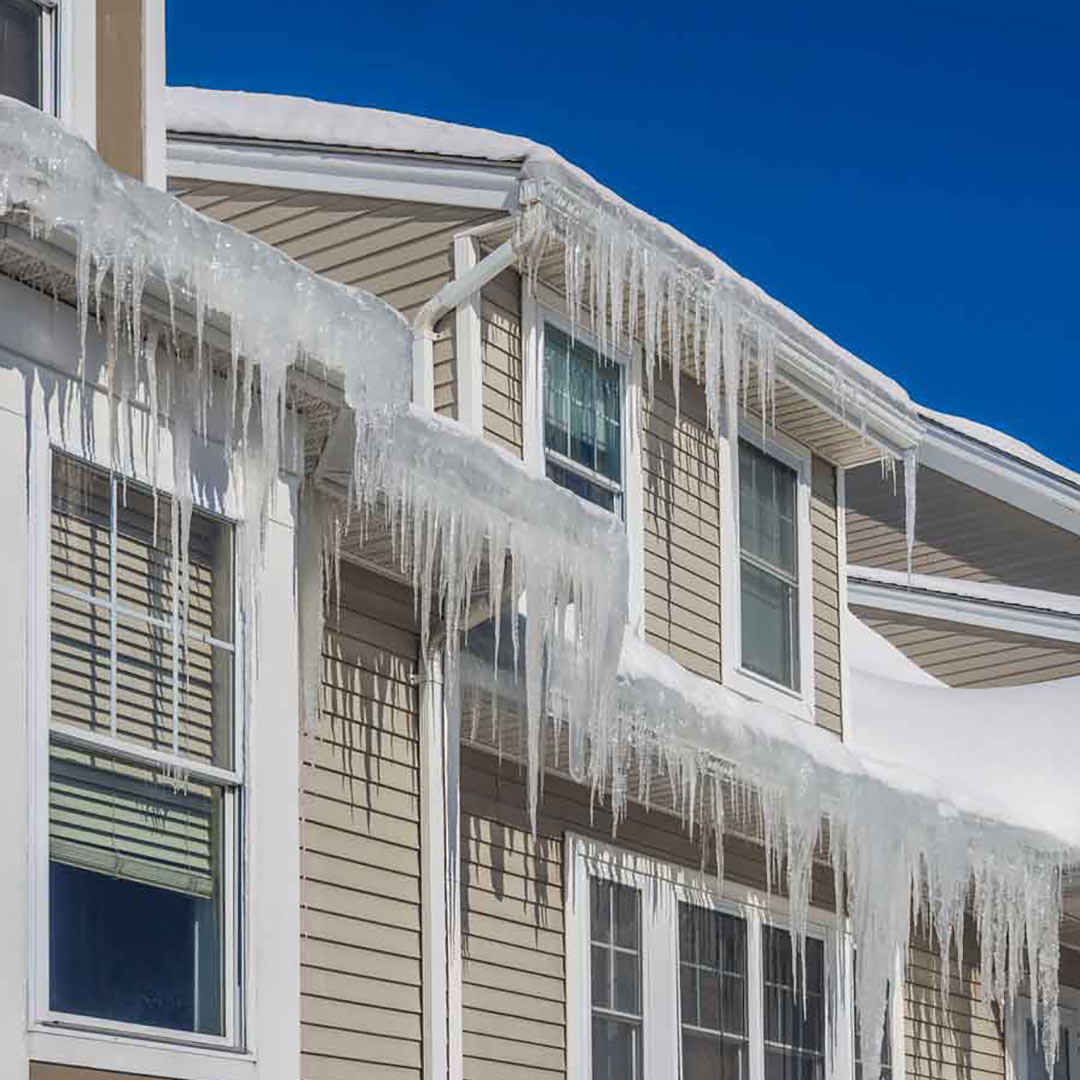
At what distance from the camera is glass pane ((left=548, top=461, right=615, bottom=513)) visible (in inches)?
462

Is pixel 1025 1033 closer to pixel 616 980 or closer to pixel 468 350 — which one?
pixel 616 980

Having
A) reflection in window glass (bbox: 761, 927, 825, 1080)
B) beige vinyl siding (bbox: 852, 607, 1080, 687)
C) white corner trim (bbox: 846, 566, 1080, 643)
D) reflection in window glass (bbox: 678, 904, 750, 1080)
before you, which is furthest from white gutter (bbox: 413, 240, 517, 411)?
beige vinyl siding (bbox: 852, 607, 1080, 687)

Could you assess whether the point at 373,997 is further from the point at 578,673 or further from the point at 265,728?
the point at 265,728

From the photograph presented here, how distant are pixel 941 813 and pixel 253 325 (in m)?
6.29

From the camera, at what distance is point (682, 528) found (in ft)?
41.6

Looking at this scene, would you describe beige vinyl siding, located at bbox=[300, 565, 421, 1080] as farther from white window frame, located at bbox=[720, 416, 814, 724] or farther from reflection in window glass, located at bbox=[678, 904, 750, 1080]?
white window frame, located at bbox=[720, 416, 814, 724]

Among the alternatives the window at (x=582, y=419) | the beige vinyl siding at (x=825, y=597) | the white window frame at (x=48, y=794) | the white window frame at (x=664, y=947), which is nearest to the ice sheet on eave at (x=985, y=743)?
the beige vinyl siding at (x=825, y=597)

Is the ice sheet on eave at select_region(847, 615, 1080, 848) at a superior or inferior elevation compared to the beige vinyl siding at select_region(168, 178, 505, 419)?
inferior

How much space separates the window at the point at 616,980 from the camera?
1132cm

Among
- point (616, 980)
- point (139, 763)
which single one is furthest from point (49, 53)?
point (616, 980)

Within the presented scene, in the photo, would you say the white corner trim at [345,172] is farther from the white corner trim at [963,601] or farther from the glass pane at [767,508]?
the white corner trim at [963,601]

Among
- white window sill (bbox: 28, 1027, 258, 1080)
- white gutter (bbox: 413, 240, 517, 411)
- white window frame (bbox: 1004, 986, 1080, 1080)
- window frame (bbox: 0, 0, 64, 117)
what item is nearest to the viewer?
white window sill (bbox: 28, 1027, 258, 1080)

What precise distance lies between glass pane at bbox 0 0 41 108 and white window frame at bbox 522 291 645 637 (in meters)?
3.65

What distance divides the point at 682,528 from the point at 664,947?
2.31 metres
